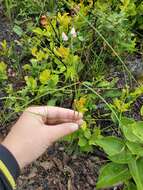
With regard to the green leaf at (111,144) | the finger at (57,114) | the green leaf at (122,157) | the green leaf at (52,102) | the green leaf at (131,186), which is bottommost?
the green leaf at (131,186)

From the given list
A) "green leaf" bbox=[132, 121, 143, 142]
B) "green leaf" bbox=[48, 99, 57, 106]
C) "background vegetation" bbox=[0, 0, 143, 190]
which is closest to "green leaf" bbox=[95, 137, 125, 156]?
"background vegetation" bbox=[0, 0, 143, 190]

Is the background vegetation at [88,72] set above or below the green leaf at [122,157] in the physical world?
above

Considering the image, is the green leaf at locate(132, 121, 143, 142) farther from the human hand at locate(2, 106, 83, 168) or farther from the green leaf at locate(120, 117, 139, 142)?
the human hand at locate(2, 106, 83, 168)

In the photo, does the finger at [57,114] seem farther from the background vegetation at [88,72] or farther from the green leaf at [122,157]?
the green leaf at [122,157]

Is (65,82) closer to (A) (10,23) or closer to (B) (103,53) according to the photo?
(B) (103,53)

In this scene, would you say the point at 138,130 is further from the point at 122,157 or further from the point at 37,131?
the point at 37,131

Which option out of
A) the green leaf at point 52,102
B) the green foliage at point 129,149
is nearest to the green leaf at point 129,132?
the green foliage at point 129,149

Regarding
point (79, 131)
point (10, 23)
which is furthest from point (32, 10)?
point (79, 131)
